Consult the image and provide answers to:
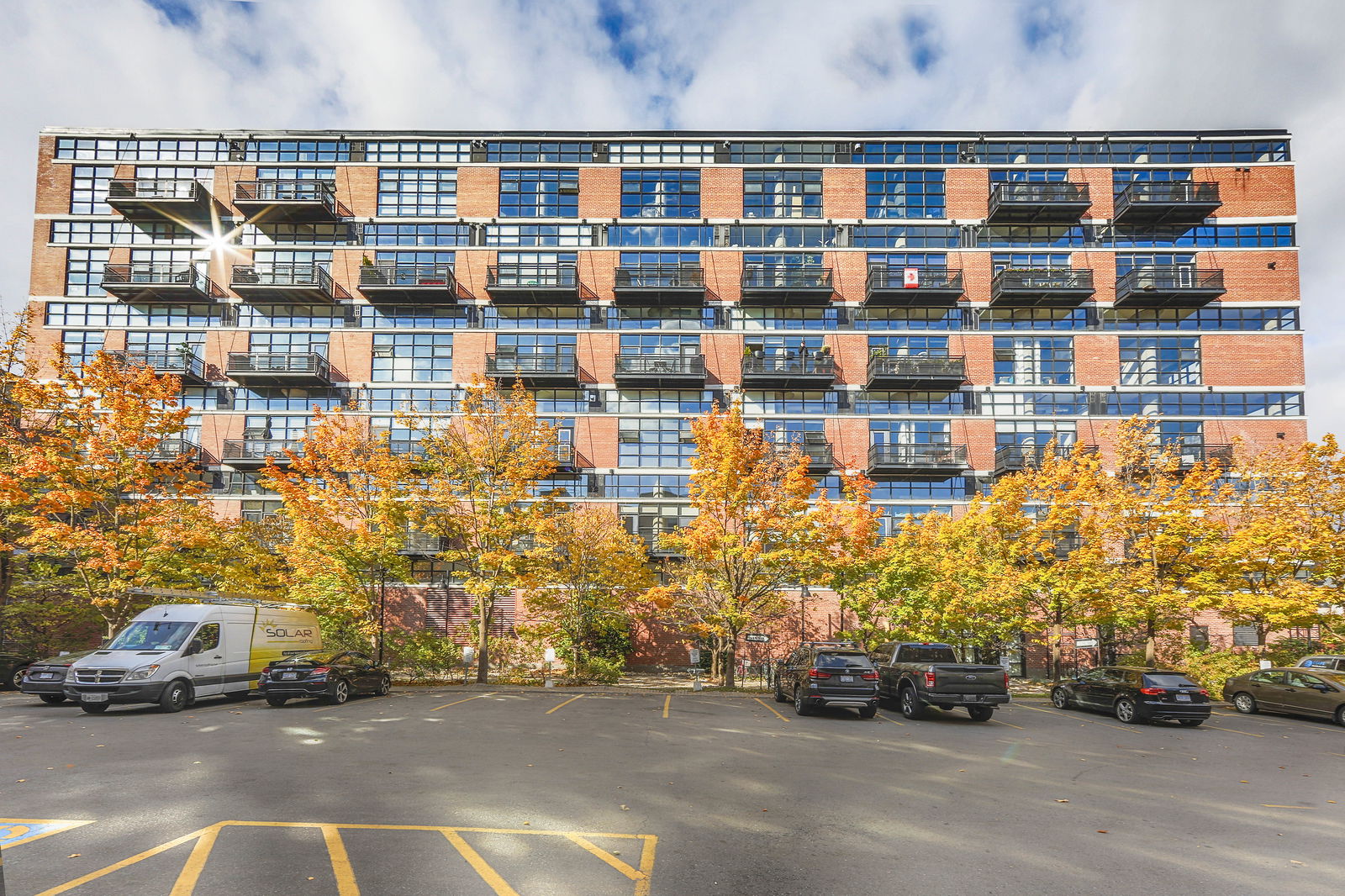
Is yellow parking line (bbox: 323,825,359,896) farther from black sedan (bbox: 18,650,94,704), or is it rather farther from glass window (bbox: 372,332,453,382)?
glass window (bbox: 372,332,453,382)

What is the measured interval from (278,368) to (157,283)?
7648mm

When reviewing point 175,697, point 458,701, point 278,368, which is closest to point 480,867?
Answer: point 458,701

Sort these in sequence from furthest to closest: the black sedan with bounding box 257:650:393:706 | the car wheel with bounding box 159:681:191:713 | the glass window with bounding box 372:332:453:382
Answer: the glass window with bounding box 372:332:453:382
the black sedan with bounding box 257:650:393:706
the car wheel with bounding box 159:681:191:713

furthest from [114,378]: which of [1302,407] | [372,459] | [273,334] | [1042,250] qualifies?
[1302,407]

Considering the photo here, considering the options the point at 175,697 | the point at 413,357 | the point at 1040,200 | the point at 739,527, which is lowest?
the point at 175,697

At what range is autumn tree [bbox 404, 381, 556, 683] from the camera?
84.7 feet

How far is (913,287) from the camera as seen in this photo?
38.3 m

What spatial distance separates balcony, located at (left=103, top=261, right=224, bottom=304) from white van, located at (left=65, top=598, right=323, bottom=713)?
24.8 meters

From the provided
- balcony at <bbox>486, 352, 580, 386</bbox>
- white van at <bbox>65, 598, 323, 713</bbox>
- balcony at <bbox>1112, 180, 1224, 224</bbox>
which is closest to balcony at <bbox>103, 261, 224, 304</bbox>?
balcony at <bbox>486, 352, 580, 386</bbox>

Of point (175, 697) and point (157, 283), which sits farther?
point (157, 283)

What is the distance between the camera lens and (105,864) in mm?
6738

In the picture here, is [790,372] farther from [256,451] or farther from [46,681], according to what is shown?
[46,681]

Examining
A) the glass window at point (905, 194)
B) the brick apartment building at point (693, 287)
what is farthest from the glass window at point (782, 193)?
the glass window at point (905, 194)

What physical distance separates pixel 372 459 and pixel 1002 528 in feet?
74.5
